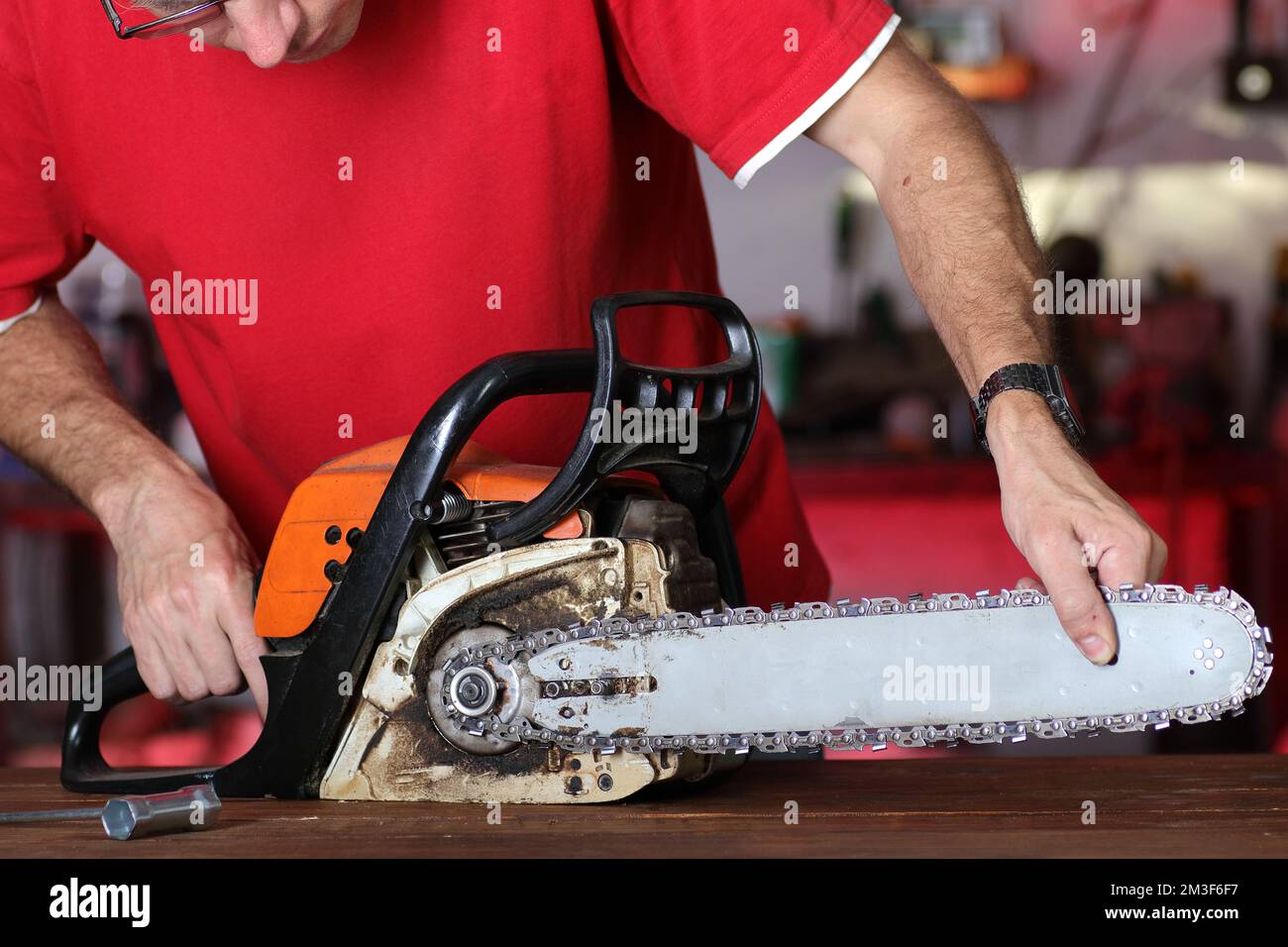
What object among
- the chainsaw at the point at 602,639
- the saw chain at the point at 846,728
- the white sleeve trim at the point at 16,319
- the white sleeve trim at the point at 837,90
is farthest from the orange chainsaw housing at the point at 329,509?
the white sleeve trim at the point at 16,319

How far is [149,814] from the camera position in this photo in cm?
114

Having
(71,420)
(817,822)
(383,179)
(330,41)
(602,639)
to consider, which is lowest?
(817,822)

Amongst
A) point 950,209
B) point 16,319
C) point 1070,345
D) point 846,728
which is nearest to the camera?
Result: point 846,728

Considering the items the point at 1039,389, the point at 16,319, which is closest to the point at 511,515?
the point at 1039,389

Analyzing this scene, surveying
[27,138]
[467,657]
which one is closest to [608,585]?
[467,657]

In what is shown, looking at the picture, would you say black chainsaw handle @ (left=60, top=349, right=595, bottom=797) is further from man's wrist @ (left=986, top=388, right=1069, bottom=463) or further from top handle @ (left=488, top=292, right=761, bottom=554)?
man's wrist @ (left=986, top=388, right=1069, bottom=463)

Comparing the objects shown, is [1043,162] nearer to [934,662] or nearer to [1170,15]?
[1170,15]

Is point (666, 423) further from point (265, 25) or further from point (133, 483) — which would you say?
point (133, 483)

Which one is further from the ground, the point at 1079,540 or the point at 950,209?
the point at 950,209

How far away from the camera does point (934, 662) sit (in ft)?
3.77

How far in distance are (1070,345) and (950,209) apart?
8.62 ft

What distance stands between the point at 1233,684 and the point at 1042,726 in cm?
15

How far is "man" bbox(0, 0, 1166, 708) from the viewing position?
1.49m

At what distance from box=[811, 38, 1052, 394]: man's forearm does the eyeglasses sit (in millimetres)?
645
